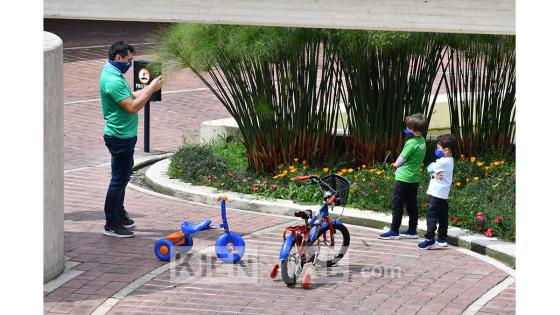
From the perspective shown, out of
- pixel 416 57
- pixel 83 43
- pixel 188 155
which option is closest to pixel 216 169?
pixel 188 155

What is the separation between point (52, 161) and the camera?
982cm

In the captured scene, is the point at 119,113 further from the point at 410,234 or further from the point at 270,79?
the point at 410,234

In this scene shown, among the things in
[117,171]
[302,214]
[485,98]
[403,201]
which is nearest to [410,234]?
[403,201]

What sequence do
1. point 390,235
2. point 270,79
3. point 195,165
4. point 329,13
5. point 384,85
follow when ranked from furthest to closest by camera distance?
1. point 195,165
2. point 270,79
3. point 384,85
4. point 390,235
5. point 329,13

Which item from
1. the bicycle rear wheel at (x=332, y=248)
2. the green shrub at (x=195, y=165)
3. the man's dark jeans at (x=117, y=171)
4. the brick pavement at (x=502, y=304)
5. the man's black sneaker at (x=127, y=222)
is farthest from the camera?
the green shrub at (x=195, y=165)


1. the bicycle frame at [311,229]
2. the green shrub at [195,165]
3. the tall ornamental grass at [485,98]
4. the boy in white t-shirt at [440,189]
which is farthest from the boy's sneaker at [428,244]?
the green shrub at [195,165]

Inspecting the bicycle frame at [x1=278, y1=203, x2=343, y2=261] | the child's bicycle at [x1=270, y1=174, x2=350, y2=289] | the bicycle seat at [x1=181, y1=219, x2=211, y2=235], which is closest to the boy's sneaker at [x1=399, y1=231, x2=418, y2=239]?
the child's bicycle at [x1=270, y1=174, x2=350, y2=289]

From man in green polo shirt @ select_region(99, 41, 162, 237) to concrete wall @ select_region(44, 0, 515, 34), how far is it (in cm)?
121

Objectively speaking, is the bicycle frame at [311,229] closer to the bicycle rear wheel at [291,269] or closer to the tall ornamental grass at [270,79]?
the bicycle rear wheel at [291,269]

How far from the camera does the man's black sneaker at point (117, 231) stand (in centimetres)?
1112

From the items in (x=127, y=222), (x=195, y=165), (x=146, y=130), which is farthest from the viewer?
(x=146, y=130)

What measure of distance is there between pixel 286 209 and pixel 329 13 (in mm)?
3535

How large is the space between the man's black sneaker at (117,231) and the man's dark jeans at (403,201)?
2.43m

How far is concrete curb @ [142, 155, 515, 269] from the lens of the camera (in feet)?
35.3
